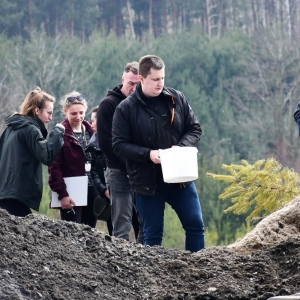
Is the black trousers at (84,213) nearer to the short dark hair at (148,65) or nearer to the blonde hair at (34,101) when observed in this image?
the blonde hair at (34,101)

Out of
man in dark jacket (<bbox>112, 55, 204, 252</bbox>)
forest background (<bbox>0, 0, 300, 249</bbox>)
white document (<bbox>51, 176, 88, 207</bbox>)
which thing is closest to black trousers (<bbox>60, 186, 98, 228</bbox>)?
white document (<bbox>51, 176, 88, 207</bbox>)

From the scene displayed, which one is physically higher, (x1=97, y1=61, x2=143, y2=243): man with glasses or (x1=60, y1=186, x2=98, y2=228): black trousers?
(x1=97, y1=61, x2=143, y2=243): man with glasses

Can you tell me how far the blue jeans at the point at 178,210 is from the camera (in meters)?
6.58

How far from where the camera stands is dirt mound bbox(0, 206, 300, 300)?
500 centimetres

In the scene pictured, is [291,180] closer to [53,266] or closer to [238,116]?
[53,266]

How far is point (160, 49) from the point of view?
1917 inches

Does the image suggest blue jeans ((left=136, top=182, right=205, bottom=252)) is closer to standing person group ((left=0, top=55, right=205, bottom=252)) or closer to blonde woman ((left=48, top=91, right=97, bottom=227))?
standing person group ((left=0, top=55, right=205, bottom=252))

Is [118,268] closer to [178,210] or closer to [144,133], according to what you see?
[178,210]

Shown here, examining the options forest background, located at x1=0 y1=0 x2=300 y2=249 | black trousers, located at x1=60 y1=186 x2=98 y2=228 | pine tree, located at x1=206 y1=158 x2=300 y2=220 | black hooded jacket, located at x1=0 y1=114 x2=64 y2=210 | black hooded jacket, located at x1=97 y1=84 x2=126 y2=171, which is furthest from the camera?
forest background, located at x1=0 y1=0 x2=300 y2=249

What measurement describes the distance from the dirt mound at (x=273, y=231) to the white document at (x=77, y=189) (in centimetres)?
155

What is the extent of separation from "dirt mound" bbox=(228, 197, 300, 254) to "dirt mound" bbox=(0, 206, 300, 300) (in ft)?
1.73

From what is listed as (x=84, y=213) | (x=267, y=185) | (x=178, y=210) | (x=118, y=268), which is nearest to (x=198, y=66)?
(x=267, y=185)

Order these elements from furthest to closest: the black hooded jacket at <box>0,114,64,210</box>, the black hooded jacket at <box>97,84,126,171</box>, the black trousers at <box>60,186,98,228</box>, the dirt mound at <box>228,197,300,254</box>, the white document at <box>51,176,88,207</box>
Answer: the black trousers at <box>60,186,98,228</box>, the white document at <box>51,176,88,207</box>, the black hooded jacket at <box>97,84,126,171</box>, the black hooded jacket at <box>0,114,64,210</box>, the dirt mound at <box>228,197,300,254</box>

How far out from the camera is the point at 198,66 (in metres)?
48.7
